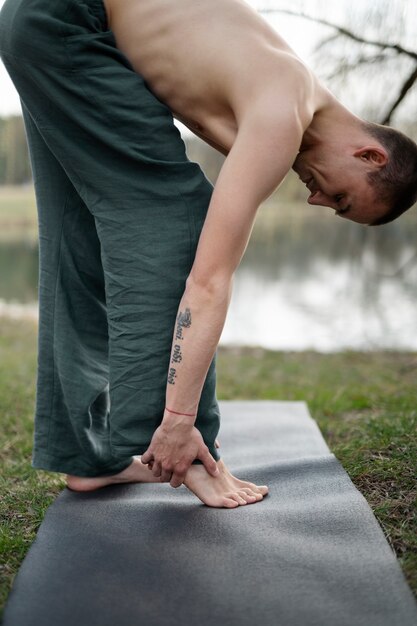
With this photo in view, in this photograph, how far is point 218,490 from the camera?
1.63m

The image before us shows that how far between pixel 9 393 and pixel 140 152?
209 centimetres

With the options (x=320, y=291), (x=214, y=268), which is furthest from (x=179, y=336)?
(x=320, y=291)

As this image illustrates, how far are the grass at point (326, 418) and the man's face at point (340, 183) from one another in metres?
0.66

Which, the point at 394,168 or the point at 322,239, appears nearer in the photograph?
the point at 394,168

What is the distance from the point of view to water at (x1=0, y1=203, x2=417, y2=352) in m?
7.22

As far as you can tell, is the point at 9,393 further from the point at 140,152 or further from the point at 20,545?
the point at 140,152

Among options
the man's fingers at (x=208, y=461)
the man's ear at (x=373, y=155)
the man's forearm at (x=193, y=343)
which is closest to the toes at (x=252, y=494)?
the man's fingers at (x=208, y=461)

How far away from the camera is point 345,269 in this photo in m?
11.3

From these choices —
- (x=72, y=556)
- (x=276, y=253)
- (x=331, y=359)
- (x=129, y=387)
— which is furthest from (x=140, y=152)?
(x=276, y=253)

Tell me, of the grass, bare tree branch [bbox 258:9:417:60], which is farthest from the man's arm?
bare tree branch [bbox 258:9:417:60]

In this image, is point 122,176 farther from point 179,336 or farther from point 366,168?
point 366,168

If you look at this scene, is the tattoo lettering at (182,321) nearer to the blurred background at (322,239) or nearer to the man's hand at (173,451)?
the man's hand at (173,451)

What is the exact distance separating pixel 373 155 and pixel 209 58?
438 millimetres

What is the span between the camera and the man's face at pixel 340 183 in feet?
5.24
